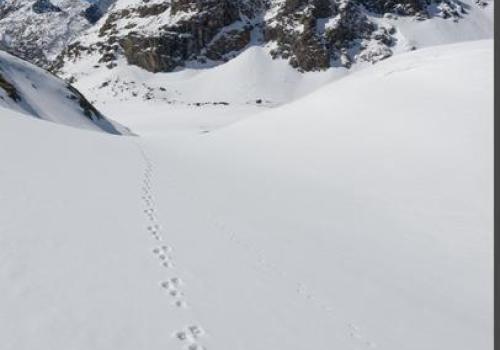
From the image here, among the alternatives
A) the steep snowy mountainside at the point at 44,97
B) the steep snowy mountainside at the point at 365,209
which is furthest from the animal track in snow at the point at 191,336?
the steep snowy mountainside at the point at 44,97

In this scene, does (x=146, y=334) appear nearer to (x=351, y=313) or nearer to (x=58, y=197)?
(x=351, y=313)

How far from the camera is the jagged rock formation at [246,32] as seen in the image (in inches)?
5650

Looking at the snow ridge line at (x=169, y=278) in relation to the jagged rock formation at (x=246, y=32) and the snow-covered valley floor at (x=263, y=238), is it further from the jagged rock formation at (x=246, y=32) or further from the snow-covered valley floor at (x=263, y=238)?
the jagged rock formation at (x=246, y=32)

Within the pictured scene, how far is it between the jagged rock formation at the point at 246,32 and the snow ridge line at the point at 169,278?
429ft

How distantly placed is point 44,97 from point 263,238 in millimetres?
37819

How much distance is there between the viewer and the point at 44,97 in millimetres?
44719

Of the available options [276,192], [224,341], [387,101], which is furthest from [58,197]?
[387,101]

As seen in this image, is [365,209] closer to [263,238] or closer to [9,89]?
[263,238]

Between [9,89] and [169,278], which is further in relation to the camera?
[9,89]

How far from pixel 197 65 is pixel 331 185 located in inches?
5214

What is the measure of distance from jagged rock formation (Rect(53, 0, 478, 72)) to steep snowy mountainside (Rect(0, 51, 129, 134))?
96456 millimetres

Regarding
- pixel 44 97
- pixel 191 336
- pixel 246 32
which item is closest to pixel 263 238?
pixel 191 336

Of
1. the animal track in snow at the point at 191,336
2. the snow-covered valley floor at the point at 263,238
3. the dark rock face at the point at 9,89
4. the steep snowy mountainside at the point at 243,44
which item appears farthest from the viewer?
the steep snowy mountainside at the point at 243,44

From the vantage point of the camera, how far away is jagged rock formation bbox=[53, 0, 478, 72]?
14350cm
